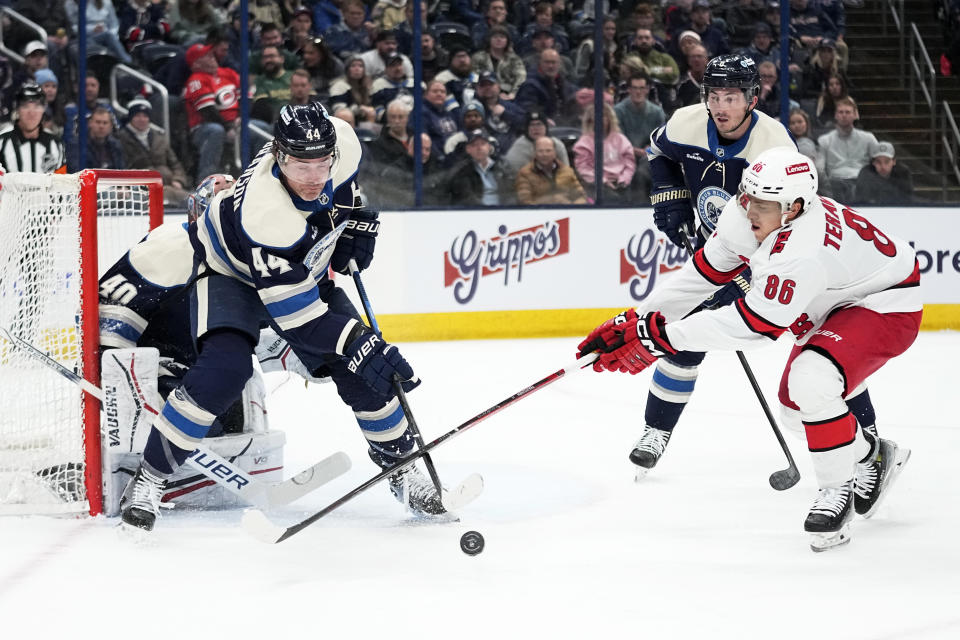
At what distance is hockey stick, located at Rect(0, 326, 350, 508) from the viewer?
115 inches

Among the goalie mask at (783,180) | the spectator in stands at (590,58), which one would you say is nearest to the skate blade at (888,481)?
the goalie mask at (783,180)

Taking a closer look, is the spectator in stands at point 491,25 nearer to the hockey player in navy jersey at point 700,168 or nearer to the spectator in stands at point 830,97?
the spectator in stands at point 830,97

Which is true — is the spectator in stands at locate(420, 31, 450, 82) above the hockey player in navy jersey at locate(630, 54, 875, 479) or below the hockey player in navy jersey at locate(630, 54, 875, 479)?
below

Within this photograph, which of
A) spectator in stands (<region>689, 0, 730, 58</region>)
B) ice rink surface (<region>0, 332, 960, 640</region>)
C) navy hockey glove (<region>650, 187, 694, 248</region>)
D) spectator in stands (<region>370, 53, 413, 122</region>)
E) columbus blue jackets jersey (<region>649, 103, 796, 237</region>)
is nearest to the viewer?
ice rink surface (<region>0, 332, 960, 640</region>)

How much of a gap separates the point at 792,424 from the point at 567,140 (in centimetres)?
399

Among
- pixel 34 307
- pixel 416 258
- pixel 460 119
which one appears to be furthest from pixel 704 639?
pixel 460 119

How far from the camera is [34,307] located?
3111mm

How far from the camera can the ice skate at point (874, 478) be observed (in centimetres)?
292

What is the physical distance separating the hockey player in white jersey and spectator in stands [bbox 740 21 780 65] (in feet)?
13.7

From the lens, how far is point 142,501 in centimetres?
274

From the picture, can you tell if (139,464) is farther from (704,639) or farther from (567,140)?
(567,140)

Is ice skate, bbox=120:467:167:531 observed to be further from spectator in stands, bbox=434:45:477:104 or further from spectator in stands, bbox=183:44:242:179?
spectator in stands, bbox=434:45:477:104

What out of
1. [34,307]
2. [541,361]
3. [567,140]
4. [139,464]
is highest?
[34,307]

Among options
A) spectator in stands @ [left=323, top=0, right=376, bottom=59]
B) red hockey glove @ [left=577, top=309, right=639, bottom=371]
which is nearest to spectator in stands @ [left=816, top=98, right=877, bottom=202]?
spectator in stands @ [left=323, top=0, right=376, bottom=59]
